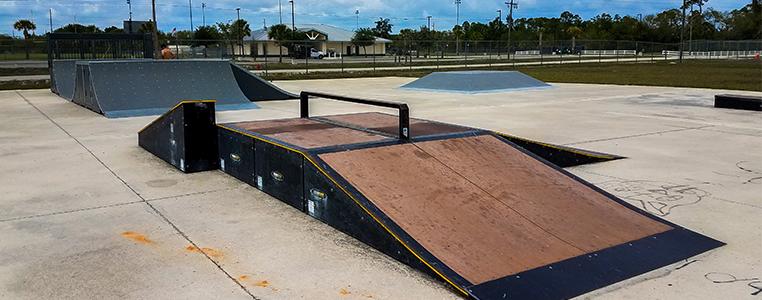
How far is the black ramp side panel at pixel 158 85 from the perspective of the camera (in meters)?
13.4

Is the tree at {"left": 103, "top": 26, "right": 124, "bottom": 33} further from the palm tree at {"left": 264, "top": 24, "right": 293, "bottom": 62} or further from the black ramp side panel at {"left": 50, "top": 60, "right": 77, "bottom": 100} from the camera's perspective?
the black ramp side panel at {"left": 50, "top": 60, "right": 77, "bottom": 100}

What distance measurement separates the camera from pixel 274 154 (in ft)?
18.1

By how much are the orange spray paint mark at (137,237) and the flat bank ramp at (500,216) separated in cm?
150

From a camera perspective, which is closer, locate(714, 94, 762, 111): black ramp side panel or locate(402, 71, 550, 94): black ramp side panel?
locate(714, 94, 762, 111): black ramp side panel

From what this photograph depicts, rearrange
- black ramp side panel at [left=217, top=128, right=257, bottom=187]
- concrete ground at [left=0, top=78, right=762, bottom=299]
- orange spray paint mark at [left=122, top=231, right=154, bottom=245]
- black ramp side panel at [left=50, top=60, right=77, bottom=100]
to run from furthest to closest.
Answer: black ramp side panel at [left=50, top=60, right=77, bottom=100], black ramp side panel at [left=217, top=128, right=257, bottom=187], orange spray paint mark at [left=122, top=231, right=154, bottom=245], concrete ground at [left=0, top=78, right=762, bottom=299]

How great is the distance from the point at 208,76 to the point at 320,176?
430 inches

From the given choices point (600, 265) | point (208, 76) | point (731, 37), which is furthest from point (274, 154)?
point (731, 37)

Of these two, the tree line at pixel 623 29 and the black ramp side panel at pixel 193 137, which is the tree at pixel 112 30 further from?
the black ramp side panel at pixel 193 137

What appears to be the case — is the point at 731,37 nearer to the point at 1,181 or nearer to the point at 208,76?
the point at 208,76

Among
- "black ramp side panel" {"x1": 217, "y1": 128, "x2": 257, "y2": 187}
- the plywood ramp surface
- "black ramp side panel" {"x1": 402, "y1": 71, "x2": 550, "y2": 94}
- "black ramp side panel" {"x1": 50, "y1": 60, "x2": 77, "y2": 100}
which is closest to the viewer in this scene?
the plywood ramp surface

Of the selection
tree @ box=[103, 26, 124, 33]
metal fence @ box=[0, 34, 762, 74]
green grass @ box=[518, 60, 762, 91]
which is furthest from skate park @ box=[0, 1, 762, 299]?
tree @ box=[103, 26, 124, 33]

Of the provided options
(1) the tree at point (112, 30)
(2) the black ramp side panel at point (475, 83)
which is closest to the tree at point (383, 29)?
(1) the tree at point (112, 30)

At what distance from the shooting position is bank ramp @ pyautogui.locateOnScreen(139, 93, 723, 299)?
12.4ft

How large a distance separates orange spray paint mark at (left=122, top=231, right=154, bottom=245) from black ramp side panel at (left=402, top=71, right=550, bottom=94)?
15.1 metres
